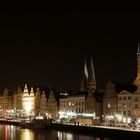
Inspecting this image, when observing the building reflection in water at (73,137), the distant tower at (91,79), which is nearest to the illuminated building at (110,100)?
the building reflection in water at (73,137)

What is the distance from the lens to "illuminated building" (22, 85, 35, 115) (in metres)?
128

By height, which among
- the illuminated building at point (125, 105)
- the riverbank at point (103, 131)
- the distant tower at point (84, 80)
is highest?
the distant tower at point (84, 80)

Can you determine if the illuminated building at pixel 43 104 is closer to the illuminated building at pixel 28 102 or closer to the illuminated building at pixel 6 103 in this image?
the illuminated building at pixel 28 102

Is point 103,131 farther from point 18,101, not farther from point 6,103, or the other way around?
point 6,103

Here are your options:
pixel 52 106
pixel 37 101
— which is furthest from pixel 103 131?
pixel 37 101

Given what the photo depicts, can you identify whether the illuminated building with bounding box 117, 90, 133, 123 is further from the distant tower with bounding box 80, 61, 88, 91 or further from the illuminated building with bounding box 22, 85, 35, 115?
the illuminated building with bounding box 22, 85, 35, 115

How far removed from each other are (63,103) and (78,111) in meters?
10.1

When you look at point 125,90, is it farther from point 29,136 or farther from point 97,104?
point 29,136

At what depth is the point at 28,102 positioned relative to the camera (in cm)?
13025

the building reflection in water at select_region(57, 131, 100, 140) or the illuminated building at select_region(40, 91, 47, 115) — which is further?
the illuminated building at select_region(40, 91, 47, 115)

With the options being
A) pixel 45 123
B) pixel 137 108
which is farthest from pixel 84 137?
pixel 45 123

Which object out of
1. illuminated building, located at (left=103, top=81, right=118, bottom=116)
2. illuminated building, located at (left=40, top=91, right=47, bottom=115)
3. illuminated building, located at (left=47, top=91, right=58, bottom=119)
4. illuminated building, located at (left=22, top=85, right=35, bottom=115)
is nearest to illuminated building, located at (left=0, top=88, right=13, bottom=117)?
illuminated building, located at (left=22, top=85, right=35, bottom=115)

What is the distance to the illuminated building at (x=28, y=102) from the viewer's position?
128 meters

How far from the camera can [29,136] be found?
77.1 meters
